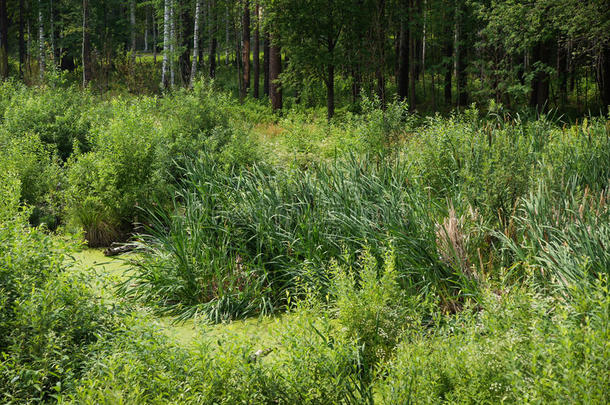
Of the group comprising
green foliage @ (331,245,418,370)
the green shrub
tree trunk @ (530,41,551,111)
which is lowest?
green foliage @ (331,245,418,370)

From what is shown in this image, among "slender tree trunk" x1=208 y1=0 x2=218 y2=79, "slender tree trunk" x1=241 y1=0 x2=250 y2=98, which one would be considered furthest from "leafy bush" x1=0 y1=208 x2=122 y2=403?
"slender tree trunk" x1=208 y1=0 x2=218 y2=79

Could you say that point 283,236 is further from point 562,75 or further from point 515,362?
point 562,75

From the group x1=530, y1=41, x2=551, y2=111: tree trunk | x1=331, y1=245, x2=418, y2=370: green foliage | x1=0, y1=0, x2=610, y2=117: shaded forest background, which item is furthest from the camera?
x1=530, y1=41, x2=551, y2=111: tree trunk

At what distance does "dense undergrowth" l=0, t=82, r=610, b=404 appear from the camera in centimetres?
315

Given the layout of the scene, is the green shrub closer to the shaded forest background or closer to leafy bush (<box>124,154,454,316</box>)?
the shaded forest background

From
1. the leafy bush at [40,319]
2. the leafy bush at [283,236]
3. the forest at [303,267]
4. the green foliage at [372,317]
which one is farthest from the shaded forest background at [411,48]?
the green foliage at [372,317]

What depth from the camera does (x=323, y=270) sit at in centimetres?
515

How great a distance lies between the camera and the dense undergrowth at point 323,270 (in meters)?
3.15

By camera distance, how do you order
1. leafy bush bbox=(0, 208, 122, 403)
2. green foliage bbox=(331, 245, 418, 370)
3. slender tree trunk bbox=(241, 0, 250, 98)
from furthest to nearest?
slender tree trunk bbox=(241, 0, 250, 98) < green foliage bbox=(331, 245, 418, 370) < leafy bush bbox=(0, 208, 122, 403)

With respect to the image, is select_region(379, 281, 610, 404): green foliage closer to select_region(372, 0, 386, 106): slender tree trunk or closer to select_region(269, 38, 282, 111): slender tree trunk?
select_region(372, 0, 386, 106): slender tree trunk

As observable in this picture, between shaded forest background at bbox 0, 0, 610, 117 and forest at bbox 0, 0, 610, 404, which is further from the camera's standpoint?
shaded forest background at bbox 0, 0, 610, 117

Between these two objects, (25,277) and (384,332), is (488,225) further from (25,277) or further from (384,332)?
(25,277)

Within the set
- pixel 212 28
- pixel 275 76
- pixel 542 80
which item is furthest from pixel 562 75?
pixel 212 28

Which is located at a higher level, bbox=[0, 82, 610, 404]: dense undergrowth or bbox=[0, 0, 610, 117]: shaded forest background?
bbox=[0, 0, 610, 117]: shaded forest background
